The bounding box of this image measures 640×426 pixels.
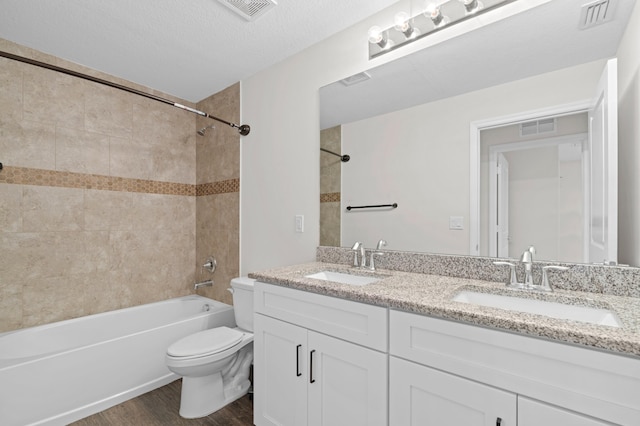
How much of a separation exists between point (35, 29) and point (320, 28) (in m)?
1.74

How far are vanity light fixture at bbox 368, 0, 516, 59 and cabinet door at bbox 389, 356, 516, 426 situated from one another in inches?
61.0

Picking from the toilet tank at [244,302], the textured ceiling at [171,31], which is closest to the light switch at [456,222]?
the textured ceiling at [171,31]

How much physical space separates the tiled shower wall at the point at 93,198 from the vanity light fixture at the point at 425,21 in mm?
1400

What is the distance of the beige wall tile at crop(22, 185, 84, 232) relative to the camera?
2.07m

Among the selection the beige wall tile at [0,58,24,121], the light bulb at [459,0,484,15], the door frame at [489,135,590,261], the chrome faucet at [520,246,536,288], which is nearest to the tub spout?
the beige wall tile at [0,58,24,121]

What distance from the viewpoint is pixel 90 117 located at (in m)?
2.35

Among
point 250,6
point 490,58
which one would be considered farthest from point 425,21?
point 250,6

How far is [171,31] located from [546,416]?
249cm

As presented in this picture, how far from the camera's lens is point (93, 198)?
2.36 meters

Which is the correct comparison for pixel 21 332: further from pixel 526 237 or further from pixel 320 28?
pixel 526 237

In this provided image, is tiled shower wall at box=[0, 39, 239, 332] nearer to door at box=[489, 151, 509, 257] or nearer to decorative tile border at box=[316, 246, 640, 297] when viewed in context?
decorative tile border at box=[316, 246, 640, 297]

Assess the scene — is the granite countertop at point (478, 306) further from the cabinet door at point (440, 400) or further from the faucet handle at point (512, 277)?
the cabinet door at point (440, 400)

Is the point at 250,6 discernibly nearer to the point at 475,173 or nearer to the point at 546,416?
the point at 475,173

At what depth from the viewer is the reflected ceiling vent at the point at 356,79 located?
1.81m
